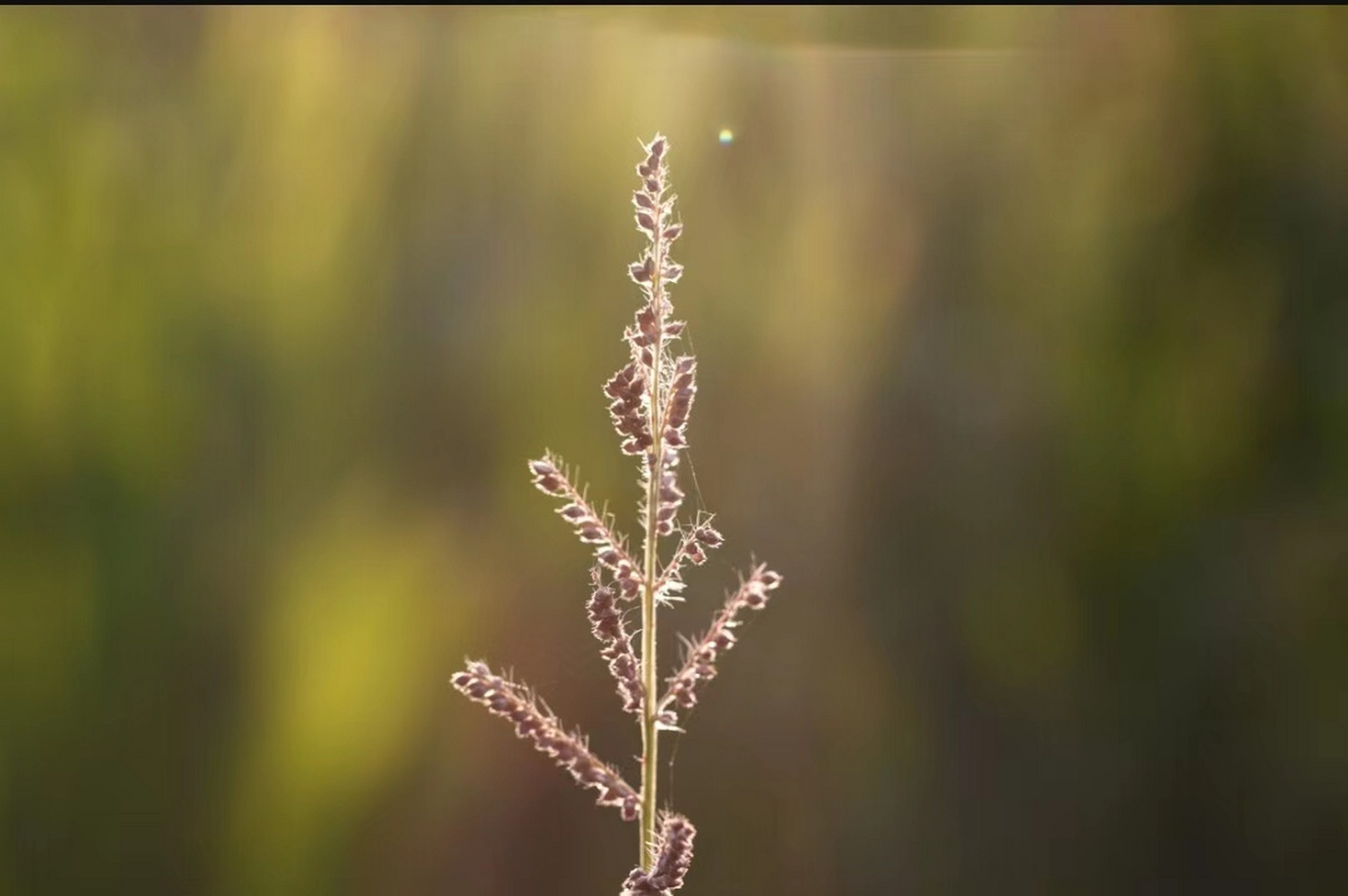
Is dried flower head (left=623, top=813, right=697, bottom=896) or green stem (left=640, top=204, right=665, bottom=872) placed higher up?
green stem (left=640, top=204, right=665, bottom=872)

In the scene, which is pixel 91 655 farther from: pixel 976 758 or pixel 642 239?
pixel 976 758

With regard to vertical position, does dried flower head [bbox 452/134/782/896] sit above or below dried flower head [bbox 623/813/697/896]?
above

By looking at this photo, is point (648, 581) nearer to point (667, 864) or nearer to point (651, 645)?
point (651, 645)

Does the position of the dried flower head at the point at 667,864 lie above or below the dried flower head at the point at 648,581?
below

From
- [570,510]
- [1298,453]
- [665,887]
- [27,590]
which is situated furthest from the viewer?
[1298,453]

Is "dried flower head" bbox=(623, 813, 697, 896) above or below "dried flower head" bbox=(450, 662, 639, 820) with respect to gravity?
below

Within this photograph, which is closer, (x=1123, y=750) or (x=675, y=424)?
(x=675, y=424)

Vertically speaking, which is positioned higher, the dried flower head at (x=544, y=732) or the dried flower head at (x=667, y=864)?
the dried flower head at (x=544, y=732)

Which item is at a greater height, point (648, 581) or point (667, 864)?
point (648, 581)

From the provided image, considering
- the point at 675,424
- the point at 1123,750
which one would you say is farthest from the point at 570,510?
the point at 1123,750

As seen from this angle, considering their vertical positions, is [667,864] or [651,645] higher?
[651,645]

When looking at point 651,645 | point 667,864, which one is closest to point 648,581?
point 651,645
